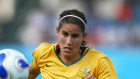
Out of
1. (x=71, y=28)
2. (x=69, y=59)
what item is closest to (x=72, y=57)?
(x=69, y=59)

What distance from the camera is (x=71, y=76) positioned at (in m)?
3.60

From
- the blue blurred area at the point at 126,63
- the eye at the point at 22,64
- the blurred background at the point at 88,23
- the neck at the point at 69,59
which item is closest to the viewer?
the eye at the point at 22,64

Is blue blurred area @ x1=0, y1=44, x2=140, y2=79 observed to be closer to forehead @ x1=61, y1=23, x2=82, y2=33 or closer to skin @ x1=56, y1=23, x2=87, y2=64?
skin @ x1=56, y1=23, x2=87, y2=64

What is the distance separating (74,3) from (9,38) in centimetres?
248

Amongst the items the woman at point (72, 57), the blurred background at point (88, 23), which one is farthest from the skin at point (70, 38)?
the blurred background at point (88, 23)

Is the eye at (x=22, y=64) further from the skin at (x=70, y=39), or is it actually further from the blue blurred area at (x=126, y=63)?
the blue blurred area at (x=126, y=63)

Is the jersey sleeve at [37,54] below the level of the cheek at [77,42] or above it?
below

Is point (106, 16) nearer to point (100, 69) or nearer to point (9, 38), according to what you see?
point (9, 38)

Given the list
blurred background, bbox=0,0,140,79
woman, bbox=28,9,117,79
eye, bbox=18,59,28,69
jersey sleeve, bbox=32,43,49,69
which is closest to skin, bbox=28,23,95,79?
woman, bbox=28,9,117,79

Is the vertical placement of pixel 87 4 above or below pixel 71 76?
above

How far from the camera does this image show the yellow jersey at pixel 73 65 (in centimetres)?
358

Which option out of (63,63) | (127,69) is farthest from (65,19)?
(127,69)

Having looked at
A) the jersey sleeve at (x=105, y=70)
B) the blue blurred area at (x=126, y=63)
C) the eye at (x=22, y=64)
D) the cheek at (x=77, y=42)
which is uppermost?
the cheek at (x=77, y=42)

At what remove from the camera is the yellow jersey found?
11.8 feet
